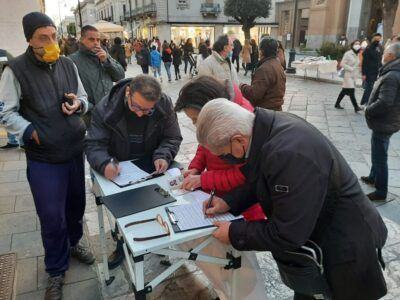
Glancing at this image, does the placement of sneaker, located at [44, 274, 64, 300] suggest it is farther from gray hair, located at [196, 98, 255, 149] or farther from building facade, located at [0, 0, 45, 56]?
building facade, located at [0, 0, 45, 56]

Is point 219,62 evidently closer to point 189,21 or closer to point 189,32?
point 189,21

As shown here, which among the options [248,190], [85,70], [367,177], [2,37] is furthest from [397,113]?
[2,37]

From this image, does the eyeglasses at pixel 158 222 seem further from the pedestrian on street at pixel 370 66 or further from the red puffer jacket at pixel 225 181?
the pedestrian on street at pixel 370 66

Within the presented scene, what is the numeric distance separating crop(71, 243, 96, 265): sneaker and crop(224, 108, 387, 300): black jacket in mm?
1762

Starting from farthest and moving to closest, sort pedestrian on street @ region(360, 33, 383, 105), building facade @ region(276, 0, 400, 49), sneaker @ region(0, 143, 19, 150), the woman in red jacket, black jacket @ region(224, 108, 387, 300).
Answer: building facade @ region(276, 0, 400, 49) < pedestrian on street @ region(360, 33, 383, 105) < sneaker @ region(0, 143, 19, 150) < the woman in red jacket < black jacket @ region(224, 108, 387, 300)

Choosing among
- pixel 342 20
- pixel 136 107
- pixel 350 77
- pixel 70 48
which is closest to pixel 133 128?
pixel 136 107

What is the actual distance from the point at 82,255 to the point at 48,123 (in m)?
1.21

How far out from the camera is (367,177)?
4387 millimetres

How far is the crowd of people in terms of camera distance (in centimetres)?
137

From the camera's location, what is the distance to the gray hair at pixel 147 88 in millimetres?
2156

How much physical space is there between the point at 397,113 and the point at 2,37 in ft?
23.8

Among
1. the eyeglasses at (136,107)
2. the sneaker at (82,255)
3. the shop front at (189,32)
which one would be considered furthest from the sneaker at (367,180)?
the shop front at (189,32)

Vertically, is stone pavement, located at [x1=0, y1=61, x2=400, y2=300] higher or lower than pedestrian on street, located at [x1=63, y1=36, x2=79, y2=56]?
lower

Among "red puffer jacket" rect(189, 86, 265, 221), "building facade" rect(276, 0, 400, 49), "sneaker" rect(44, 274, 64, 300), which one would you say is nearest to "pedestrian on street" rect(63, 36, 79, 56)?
"sneaker" rect(44, 274, 64, 300)
